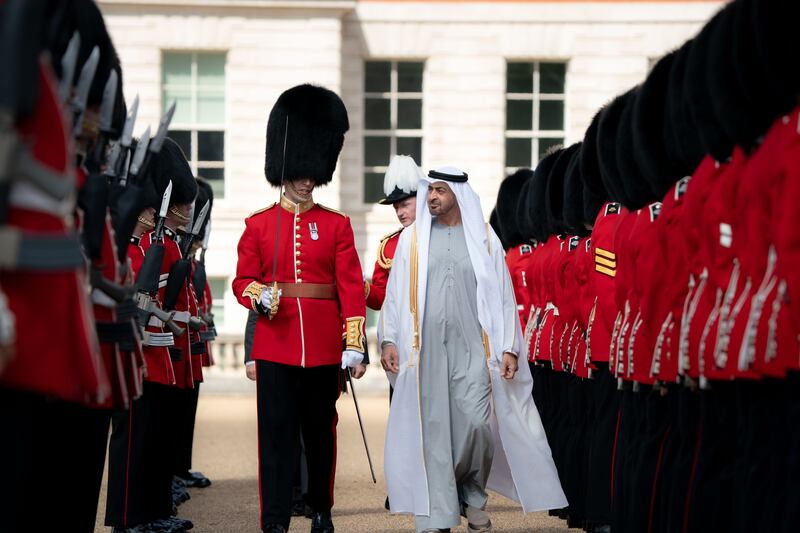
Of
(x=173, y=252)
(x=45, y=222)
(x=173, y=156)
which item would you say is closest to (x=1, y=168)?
(x=45, y=222)

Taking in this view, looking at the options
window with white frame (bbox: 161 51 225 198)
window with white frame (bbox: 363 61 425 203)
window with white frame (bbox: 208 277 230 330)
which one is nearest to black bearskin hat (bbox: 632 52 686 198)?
window with white frame (bbox: 208 277 230 330)

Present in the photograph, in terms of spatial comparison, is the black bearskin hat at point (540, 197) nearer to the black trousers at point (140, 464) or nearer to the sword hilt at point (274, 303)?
the sword hilt at point (274, 303)

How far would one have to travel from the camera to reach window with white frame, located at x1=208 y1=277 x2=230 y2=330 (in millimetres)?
21578

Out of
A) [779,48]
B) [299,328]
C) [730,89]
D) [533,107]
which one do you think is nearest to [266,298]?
[299,328]

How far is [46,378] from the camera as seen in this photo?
3596 millimetres

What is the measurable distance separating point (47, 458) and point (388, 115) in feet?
61.6

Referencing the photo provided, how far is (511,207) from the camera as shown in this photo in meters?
11.3

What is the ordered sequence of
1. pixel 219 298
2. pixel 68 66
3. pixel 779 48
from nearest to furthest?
1. pixel 68 66
2. pixel 779 48
3. pixel 219 298

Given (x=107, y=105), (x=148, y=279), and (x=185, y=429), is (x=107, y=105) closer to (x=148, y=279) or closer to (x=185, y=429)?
(x=148, y=279)

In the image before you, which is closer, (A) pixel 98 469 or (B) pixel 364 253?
(A) pixel 98 469

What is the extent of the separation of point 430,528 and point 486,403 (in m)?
0.66

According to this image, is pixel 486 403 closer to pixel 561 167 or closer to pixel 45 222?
pixel 561 167

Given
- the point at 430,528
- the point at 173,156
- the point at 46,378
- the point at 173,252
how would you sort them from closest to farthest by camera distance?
the point at 46,378 → the point at 430,528 → the point at 173,252 → the point at 173,156

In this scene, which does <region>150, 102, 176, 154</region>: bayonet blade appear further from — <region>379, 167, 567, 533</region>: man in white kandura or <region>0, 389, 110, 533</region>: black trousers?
<region>379, 167, 567, 533</region>: man in white kandura
